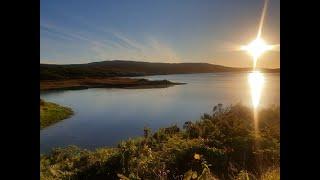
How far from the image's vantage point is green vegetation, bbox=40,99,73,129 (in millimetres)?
25969

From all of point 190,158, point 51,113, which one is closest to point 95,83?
point 51,113

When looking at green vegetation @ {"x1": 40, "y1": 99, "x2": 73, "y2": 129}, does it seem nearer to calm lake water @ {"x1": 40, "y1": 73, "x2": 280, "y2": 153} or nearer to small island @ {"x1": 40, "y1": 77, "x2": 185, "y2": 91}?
calm lake water @ {"x1": 40, "y1": 73, "x2": 280, "y2": 153}

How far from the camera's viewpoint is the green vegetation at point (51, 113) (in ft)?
85.2

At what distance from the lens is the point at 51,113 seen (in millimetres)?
27906

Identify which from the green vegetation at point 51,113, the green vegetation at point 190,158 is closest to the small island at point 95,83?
the green vegetation at point 51,113

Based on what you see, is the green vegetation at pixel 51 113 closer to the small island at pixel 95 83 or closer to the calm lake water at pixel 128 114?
the calm lake water at pixel 128 114

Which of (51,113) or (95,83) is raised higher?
(95,83)

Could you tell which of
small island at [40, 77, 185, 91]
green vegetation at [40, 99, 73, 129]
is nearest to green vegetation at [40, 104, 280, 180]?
green vegetation at [40, 99, 73, 129]

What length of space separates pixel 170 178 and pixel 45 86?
3677 centimetres

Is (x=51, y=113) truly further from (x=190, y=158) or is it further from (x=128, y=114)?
(x=190, y=158)

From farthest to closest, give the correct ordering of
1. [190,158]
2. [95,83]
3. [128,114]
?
[95,83]
[128,114]
[190,158]

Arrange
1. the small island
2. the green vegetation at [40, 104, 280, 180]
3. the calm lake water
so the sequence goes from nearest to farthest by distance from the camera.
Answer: the green vegetation at [40, 104, 280, 180] → the calm lake water → the small island
